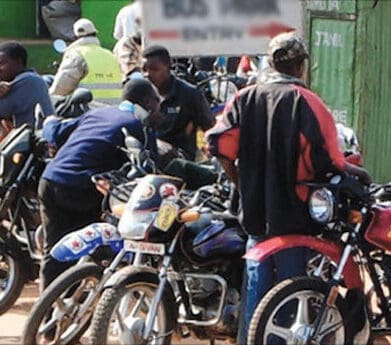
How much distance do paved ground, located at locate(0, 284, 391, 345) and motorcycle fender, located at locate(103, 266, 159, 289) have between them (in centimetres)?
133

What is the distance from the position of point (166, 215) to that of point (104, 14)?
1101 cm

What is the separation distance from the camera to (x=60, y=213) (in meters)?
7.15

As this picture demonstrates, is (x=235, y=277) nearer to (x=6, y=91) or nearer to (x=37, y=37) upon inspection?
(x=6, y=91)

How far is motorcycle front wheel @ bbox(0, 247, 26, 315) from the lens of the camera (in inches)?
305

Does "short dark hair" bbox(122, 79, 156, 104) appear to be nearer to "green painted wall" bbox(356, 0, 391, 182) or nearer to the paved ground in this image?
the paved ground

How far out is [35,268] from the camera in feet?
25.9

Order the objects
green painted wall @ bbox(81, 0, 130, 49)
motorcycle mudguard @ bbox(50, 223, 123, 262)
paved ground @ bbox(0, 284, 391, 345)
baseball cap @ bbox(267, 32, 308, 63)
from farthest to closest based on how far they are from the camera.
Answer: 1. green painted wall @ bbox(81, 0, 130, 49)
2. paved ground @ bbox(0, 284, 391, 345)
3. motorcycle mudguard @ bbox(50, 223, 123, 262)
4. baseball cap @ bbox(267, 32, 308, 63)

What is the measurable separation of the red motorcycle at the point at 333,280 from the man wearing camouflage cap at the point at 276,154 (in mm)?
85

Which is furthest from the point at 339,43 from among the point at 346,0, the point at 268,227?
the point at 268,227

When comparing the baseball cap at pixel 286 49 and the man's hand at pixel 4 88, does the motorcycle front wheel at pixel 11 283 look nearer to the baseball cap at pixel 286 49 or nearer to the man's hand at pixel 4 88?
the man's hand at pixel 4 88

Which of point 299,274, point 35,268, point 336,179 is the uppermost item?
point 336,179

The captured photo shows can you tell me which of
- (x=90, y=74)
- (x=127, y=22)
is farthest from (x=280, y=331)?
(x=127, y=22)

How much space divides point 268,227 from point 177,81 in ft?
9.15

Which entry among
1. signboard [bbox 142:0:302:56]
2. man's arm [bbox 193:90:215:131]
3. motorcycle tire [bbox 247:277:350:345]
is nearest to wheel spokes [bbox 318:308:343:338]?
motorcycle tire [bbox 247:277:350:345]
